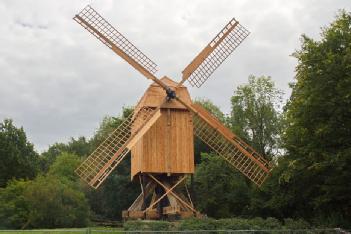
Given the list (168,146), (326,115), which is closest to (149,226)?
(168,146)

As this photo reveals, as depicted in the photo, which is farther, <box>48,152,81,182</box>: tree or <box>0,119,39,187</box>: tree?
<box>48,152,81,182</box>: tree

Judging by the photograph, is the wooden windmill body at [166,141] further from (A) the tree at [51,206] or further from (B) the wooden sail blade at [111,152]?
(A) the tree at [51,206]

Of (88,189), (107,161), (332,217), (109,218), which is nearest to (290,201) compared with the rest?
(332,217)

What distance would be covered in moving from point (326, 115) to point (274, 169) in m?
6.79

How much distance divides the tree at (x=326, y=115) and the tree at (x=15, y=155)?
28.4 metres

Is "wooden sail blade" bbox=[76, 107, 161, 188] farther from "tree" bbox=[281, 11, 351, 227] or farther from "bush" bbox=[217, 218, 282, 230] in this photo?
"tree" bbox=[281, 11, 351, 227]

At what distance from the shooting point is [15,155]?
47.2 meters

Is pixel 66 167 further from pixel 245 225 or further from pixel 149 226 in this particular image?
pixel 245 225

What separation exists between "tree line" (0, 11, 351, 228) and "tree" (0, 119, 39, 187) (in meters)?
0.09

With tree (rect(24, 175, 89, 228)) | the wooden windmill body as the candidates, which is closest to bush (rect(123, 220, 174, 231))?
the wooden windmill body

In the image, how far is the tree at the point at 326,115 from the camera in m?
22.3

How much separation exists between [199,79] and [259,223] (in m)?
9.70

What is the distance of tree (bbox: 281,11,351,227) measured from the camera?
73.3 feet

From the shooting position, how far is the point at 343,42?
79.0 feet
